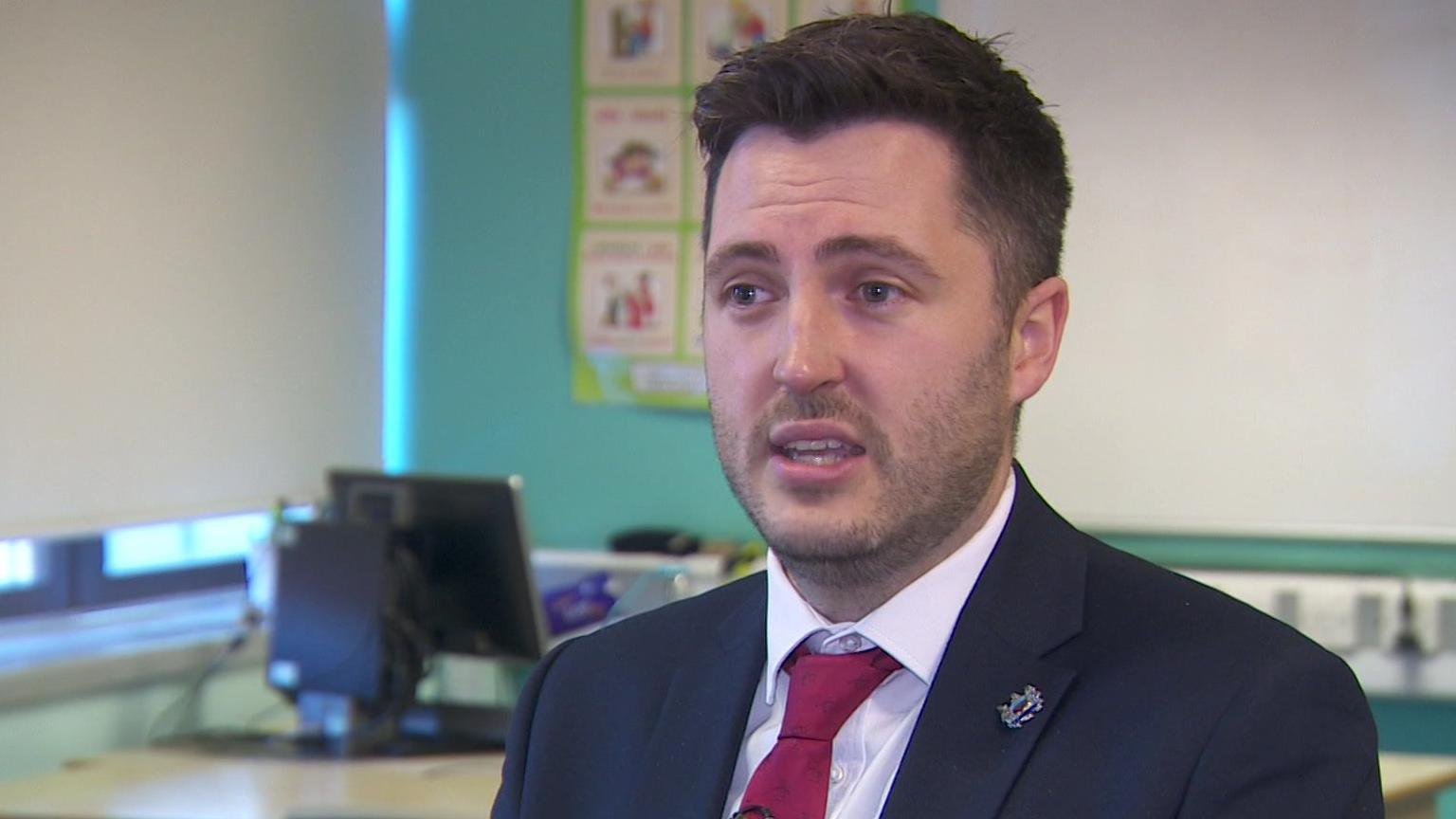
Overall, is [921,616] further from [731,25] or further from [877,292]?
[731,25]

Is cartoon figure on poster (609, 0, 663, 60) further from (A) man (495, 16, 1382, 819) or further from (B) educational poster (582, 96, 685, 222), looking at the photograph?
(A) man (495, 16, 1382, 819)

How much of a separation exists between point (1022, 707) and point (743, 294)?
0.38 m

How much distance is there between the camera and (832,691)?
127cm

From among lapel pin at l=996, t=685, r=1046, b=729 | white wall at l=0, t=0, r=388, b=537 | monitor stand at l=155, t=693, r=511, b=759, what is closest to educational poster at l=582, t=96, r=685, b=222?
white wall at l=0, t=0, r=388, b=537

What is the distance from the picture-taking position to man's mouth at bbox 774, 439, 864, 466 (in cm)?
122

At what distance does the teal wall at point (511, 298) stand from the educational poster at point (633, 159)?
3.1 inches

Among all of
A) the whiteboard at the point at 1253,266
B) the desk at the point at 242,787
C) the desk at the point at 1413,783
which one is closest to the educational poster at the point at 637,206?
the whiteboard at the point at 1253,266

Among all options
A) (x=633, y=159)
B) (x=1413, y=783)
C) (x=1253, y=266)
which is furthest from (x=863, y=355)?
(x=633, y=159)

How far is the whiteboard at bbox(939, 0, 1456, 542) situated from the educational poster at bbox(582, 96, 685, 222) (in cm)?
80

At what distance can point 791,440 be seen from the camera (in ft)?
4.03

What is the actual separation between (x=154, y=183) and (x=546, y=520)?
4.19ft

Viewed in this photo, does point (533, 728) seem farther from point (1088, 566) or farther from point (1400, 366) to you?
point (1400, 366)

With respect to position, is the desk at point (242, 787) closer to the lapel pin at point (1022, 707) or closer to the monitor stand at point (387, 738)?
the monitor stand at point (387, 738)

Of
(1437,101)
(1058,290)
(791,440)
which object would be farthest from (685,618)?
(1437,101)
